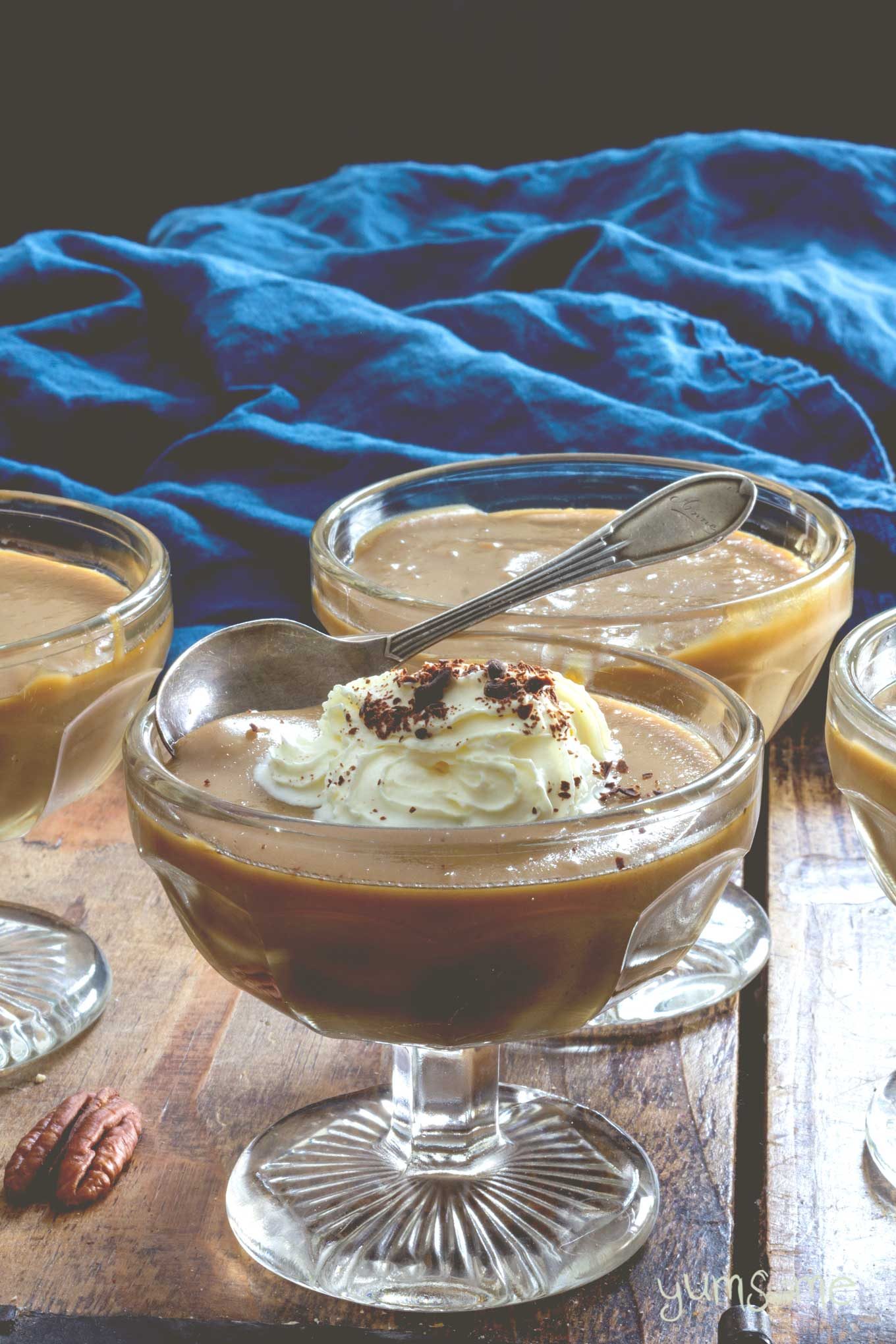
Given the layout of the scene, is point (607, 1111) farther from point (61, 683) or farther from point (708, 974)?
point (61, 683)

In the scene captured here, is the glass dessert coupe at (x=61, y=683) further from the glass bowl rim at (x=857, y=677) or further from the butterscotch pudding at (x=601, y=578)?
the glass bowl rim at (x=857, y=677)

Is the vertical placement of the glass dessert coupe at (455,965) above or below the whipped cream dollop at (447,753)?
below

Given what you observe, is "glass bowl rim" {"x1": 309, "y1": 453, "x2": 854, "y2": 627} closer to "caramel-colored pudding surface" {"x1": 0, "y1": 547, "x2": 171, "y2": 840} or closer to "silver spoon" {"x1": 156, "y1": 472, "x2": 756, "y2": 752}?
"silver spoon" {"x1": 156, "y1": 472, "x2": 756, "y2": 752}

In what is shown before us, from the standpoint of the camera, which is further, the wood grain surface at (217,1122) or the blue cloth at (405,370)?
the blue cloth at (405,370)

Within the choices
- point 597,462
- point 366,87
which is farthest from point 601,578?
point 366,87

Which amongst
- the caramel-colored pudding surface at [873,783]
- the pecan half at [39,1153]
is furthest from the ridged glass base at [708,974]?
the pecan half at [39,1153]

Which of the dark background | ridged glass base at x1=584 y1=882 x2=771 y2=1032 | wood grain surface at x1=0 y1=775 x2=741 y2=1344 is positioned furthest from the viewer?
the dark background

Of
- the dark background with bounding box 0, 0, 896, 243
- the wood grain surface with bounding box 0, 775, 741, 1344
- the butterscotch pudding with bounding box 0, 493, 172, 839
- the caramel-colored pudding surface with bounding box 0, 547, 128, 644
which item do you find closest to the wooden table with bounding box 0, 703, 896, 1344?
the wood grain surface with bounding box 0, 775, 741, 1344
